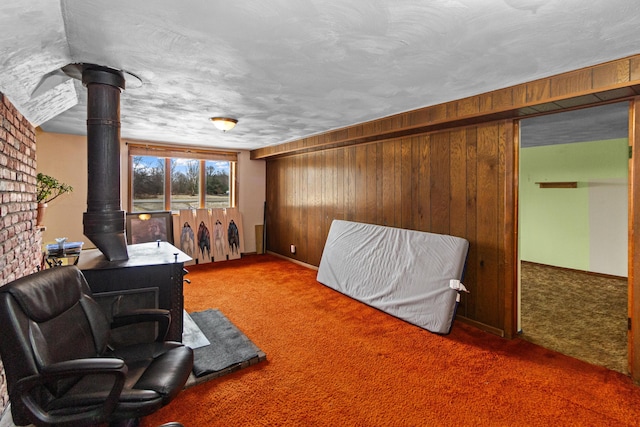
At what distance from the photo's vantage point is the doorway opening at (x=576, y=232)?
10.2 feet

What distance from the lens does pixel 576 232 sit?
525cm

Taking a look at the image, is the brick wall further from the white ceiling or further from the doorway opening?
the doorway opening

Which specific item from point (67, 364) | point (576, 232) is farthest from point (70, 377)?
point (576, 232)

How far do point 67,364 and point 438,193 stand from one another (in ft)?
11.2

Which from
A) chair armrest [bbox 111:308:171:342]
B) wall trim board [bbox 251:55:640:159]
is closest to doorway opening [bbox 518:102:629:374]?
wall trim board [bbox 251:55:640:159]

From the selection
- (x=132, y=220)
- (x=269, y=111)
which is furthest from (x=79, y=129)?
(x=269, y=111)

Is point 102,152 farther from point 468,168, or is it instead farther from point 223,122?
point 468,168

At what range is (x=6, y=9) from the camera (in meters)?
1.29

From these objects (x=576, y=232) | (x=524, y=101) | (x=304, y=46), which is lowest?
(x=576, y=232)

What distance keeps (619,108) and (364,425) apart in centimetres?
386

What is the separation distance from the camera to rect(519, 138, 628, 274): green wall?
16.1 ft

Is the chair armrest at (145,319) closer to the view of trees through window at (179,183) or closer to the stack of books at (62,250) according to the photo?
the stack of books at (62,250)

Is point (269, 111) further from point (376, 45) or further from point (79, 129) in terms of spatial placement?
point (79, 129)

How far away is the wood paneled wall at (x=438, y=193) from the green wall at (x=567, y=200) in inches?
80.7
